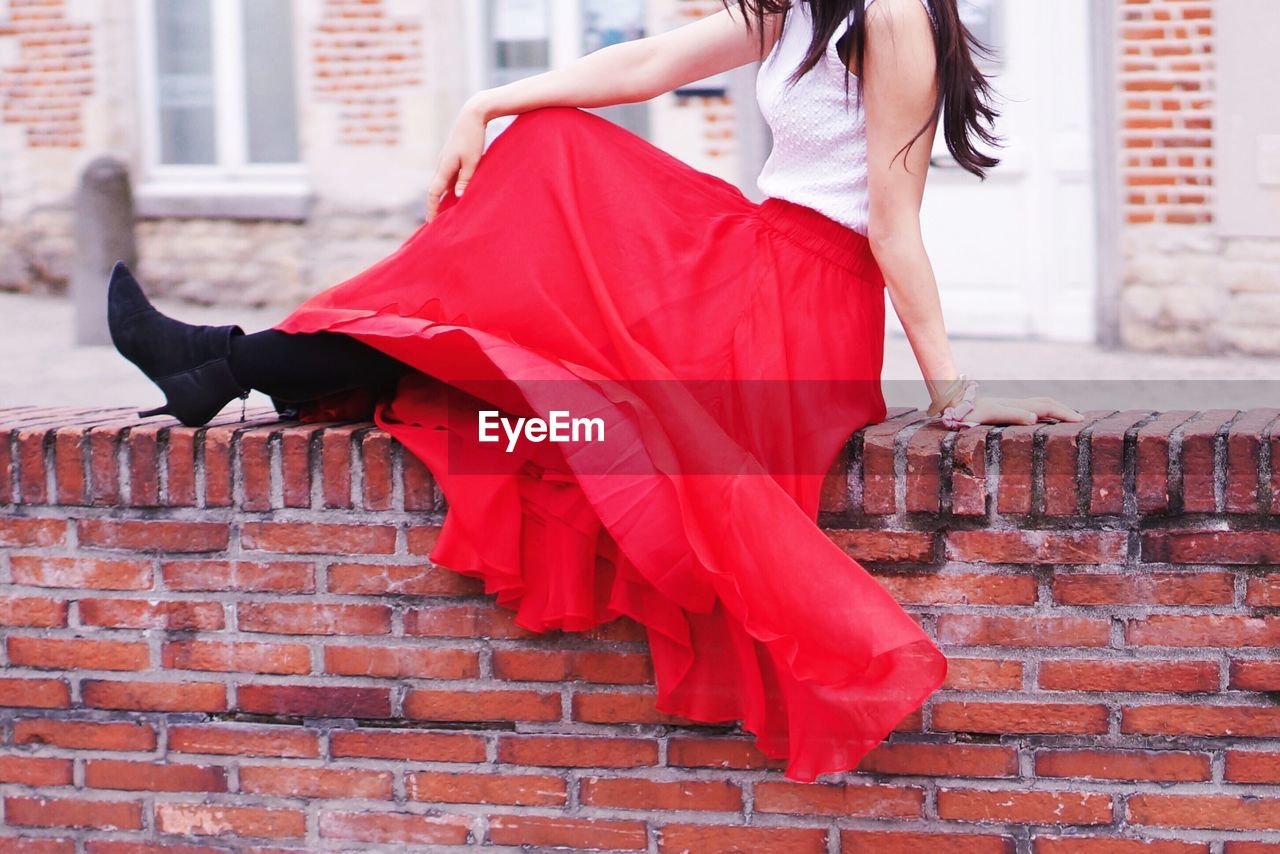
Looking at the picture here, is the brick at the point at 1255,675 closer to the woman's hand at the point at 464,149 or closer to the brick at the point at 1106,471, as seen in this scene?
the brick at the point at 1106,471

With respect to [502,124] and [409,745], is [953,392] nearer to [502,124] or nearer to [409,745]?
[409,745]

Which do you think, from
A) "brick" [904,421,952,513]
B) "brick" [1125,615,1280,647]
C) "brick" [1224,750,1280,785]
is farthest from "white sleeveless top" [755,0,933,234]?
"brick" [1224,750,1280,785]

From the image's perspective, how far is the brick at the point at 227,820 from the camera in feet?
7.77

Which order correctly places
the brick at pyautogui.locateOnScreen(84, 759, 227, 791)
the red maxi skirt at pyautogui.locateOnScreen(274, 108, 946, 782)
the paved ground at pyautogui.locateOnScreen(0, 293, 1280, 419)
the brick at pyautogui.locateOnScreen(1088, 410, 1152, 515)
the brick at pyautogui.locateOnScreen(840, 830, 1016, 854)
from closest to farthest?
the red maxi skirt at pyautogui.locateOnScreen(274, 108, 946, 782)
the brick at pyautogui.locateOnScreen(1088, 410, 1152, 515)
the brick at pyautogui.locateOnScreen(840, 830, 1016, 854)
the brick at pyautogui.locateOnScreen(84, 759, 227, 791)
the paved ground at pyautogui.locateOnScreen(0, 293, 1280, 419)

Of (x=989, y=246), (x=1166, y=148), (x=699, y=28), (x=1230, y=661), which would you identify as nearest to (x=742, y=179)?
(x=989, y=246)

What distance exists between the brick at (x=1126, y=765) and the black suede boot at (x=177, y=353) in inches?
53.9

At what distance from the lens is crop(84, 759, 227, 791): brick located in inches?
94.0

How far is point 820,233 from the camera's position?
2.33 meters

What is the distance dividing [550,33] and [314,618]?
22.4 feet

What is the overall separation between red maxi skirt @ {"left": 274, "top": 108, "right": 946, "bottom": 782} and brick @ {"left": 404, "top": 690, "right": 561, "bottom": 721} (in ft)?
0.48

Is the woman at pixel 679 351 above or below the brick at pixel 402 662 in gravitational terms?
above

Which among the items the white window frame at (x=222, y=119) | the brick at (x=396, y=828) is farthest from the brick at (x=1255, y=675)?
the white window frame at (x=222, y=119)

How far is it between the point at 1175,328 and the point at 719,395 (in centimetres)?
569

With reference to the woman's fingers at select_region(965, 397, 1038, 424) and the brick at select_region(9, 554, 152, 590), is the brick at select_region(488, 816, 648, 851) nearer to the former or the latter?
the brick at select_region(9, 554, 152, 590)
